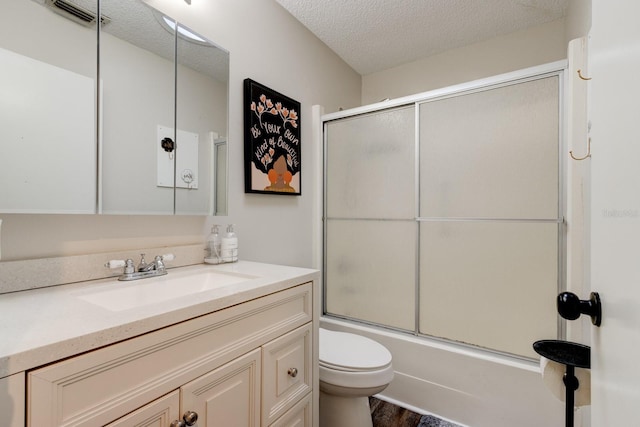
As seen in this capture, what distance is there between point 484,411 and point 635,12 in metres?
1.83

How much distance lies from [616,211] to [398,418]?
5.61 feet

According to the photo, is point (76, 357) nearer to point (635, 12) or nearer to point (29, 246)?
point (29, 246)

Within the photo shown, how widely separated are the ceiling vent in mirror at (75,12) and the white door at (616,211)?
1.46m

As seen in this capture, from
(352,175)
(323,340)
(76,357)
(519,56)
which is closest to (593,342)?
(76,357)

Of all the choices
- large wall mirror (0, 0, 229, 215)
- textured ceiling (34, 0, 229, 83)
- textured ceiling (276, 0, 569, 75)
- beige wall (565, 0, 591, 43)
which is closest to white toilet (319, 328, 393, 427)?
large wall mirror (0, 0, 229, 215)

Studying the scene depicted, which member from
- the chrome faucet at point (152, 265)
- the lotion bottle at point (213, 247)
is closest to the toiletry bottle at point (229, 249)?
the lotion bottle at point (213, 247)

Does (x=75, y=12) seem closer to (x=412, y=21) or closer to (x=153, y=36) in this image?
(x=153, y=36)

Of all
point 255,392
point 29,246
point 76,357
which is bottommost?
point 255,392

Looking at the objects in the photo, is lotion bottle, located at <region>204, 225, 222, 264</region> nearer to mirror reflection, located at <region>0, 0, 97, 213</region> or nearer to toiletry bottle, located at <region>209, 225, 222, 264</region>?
toiletry bottle, located at <region>209, 225, 222, 264</region>

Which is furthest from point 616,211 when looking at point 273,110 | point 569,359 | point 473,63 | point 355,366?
point 473,63

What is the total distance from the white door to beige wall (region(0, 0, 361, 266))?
1420mm

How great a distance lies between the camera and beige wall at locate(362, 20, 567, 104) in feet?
6.95

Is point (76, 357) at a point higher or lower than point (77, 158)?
lower

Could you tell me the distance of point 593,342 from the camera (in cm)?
61
